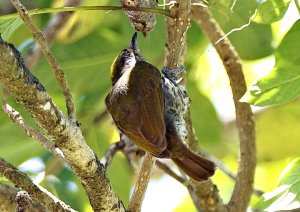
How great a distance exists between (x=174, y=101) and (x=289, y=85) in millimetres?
472

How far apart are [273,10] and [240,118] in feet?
2.17

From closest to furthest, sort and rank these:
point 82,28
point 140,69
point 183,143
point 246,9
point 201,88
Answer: point 183,143 < point 140,69 < point 246,9 < point 82,28 < point 201,88

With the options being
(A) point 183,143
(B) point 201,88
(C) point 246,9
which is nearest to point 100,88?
(B) point 201,88

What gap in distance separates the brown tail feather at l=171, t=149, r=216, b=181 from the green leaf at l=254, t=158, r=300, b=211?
7.6 inches

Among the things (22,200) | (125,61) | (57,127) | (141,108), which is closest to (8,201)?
(22,200)

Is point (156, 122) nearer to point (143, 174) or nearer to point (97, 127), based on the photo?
point (143, 174)

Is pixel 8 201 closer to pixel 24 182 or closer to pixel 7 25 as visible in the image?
pixel 24 182

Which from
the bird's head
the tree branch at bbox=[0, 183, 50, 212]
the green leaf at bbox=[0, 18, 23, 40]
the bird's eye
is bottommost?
A: the tree branch at bbox=[0, 183, 50, 212]

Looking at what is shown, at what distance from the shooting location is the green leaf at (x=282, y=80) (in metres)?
2.27

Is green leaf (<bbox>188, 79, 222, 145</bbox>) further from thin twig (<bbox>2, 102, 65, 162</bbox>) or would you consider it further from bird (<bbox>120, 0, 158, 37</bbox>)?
thin twig (<bbox>2, 102, 65, 162</bbox>)

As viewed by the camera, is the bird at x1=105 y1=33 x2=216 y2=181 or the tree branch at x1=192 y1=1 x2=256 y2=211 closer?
the bird at x1=105 y1=33 x2=216 y2=181

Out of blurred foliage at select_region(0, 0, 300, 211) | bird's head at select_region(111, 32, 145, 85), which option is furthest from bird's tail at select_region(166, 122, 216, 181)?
blurred foliage at select_region(0, 0, 300, 211)

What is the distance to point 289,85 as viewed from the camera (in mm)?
2293

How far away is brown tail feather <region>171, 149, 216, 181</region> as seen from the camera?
2.34 m
